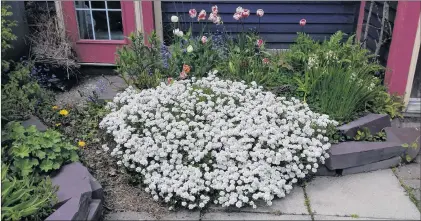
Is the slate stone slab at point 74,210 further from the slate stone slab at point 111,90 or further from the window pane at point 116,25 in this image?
the window pane at point 116,25

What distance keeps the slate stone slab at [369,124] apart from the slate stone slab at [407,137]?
0.23ft

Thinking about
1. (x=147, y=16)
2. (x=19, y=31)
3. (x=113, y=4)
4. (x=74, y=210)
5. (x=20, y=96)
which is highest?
(x=113, y=4)

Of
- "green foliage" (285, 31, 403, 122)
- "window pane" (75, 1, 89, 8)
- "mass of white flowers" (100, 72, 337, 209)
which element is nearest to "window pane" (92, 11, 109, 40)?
"window pane" (75, 1, 89, 8)

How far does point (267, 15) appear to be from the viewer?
5.42 meters

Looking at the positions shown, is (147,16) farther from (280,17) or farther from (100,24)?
(280,17)

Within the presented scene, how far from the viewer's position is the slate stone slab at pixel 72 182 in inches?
102

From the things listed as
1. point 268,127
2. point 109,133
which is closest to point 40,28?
point 109,133

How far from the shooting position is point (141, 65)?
3.99 meters

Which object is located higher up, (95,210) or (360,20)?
(360,20)

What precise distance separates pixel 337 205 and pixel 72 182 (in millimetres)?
1752

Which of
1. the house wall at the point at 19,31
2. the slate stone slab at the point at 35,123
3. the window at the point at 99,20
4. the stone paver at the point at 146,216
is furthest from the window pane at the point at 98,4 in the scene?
the stone paver at the point at 146,216

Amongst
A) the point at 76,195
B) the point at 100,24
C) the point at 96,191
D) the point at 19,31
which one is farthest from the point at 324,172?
the point at 19,31

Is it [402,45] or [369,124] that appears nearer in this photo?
[369,124]

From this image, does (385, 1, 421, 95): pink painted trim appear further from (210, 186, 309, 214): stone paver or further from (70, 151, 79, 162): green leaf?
(70, 151, 79, 162): green leaf
